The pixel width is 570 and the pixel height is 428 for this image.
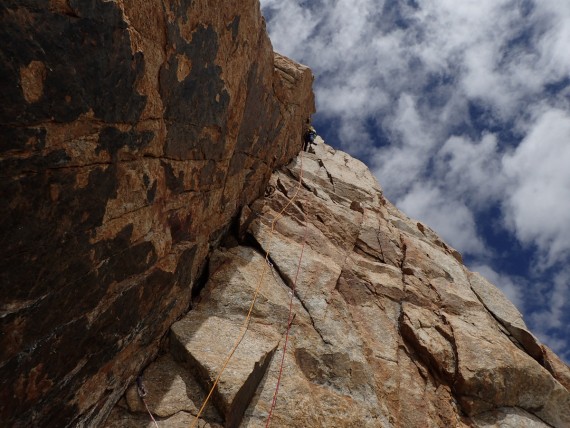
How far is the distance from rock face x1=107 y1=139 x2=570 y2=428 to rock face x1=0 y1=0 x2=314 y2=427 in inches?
67.8

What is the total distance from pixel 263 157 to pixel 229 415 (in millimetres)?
11751

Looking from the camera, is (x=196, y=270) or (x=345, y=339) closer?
(x=196, y=270)

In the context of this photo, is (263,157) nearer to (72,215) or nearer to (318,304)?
(318,304)

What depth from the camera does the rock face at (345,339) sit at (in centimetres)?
1008

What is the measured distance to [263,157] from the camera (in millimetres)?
18078

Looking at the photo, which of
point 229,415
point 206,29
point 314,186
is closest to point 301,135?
point 314,186

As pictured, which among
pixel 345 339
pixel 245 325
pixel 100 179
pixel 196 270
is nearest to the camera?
pixel 100 179

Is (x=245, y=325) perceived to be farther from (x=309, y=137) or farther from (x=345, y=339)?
(x=309, y=137)

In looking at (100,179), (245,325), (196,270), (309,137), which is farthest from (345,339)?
(309,137)

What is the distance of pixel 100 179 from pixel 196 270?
5.79 meters

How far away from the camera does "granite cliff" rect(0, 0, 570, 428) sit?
5879 mm

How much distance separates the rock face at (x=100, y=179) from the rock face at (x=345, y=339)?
172cm

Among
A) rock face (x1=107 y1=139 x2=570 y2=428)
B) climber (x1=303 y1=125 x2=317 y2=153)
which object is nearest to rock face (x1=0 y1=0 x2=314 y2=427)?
rock face (x1=107 y1=139 x2=570 y2=428)

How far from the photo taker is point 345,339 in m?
12.7
